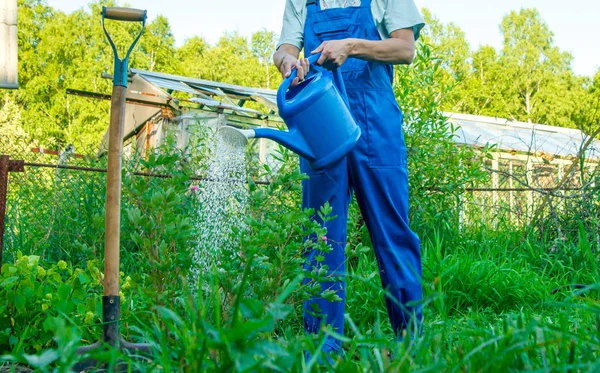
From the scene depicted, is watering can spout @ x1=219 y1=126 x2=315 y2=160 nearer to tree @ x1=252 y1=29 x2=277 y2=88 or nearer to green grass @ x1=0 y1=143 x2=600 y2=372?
green grass @ x1=0 y1=143 x2=600 y2=372

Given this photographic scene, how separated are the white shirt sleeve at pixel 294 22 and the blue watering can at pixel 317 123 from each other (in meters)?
0.36

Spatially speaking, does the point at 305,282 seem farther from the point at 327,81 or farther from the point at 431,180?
the point at 431,180

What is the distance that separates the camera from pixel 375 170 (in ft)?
7.50

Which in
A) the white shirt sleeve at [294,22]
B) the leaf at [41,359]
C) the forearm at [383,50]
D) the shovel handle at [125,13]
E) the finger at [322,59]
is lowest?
the leaf at [41,359]

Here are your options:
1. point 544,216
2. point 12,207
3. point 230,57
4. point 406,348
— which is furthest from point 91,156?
point 230,57

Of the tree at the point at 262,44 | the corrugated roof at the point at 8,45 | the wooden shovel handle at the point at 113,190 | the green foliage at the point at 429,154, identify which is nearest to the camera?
the wooden shovel handle at the point at 113,190

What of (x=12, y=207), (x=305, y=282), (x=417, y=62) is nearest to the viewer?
(x=305, y=282)

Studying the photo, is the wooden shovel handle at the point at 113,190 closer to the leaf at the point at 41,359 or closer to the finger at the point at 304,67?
the finger at the point at 304,67

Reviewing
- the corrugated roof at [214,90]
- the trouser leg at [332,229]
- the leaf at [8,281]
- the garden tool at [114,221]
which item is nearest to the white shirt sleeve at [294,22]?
the trouser leg at [332,229]

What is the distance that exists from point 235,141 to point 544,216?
2960 mm

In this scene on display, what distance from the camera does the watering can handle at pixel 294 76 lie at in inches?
80.9

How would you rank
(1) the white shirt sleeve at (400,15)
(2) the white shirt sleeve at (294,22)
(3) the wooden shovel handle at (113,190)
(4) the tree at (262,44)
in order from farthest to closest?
(4) the tree at (262,44) → (2) the white shirt sleeve at (294,22) → (1) the white shirt sleeve at (400,15) → (3) the wooden shovel handle at (113,190)

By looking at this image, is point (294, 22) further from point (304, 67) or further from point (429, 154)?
point (429, 154)

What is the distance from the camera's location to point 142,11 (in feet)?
6.51
